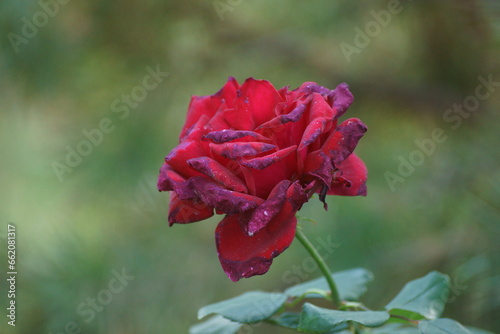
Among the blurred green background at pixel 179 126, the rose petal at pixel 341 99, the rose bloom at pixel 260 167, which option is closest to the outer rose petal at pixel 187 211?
the rose bloom at pixel 260 167

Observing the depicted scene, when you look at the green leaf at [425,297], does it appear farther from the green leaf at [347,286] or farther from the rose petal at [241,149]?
the rose petal at [241,149]

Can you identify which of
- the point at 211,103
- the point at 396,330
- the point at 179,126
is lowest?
the point at 396,330

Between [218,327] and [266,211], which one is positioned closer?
[266,211]

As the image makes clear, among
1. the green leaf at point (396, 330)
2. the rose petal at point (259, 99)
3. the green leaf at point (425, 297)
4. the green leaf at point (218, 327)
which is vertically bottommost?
the green leaf at point (396, 330)

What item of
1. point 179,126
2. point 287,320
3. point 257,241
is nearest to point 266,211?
point 257,241

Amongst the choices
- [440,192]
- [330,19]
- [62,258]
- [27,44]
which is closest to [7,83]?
[27,44]

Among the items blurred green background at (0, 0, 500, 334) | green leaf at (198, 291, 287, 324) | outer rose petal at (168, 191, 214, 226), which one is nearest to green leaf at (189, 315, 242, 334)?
green leaf at (198, 291, 287, 324)

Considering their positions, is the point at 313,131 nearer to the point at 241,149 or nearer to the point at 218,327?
the point at 241,149
